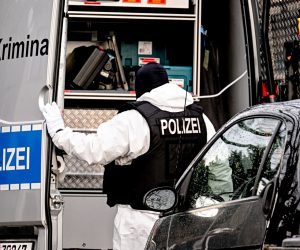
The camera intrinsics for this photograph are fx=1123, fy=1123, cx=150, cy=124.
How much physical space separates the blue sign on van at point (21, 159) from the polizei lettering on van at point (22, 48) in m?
0.42

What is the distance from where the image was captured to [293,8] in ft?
27.4

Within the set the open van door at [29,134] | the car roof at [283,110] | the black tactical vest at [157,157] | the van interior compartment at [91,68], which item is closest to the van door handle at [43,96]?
the open van door at [29,134]

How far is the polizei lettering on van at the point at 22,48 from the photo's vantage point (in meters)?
6.25

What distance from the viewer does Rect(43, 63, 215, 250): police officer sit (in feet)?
20.7

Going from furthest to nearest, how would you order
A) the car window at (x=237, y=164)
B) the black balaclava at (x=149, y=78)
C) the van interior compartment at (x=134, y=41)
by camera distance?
the van interior compartment at (x=134, y=41), the black balaclava at (x=149, y=78), the car window at (x=237, y=164)

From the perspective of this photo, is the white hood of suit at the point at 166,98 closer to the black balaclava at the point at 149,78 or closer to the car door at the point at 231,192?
the black balaclava at the point at 149,78

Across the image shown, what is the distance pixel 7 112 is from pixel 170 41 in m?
3.02

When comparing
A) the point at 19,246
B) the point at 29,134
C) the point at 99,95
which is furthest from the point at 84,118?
the point at 19,246

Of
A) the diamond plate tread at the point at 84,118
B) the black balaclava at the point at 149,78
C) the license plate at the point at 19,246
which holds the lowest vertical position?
the license plate at the point at 19,246

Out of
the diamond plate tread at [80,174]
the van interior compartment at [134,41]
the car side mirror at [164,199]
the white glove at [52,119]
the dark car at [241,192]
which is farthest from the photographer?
the van interior compartment at [134,41]

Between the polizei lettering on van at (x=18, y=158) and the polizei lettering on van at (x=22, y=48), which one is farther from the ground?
the polizei lettering on van at (x=22, y=48)

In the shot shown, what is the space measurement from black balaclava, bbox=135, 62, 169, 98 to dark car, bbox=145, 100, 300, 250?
5.14 feet

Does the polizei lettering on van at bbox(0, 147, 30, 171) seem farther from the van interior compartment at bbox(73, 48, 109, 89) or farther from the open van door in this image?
the van interior compartment at bbox(73, 48, 109, 89)

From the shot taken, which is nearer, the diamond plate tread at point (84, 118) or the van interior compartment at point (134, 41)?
the diamond plate tread at point (84, 118)
